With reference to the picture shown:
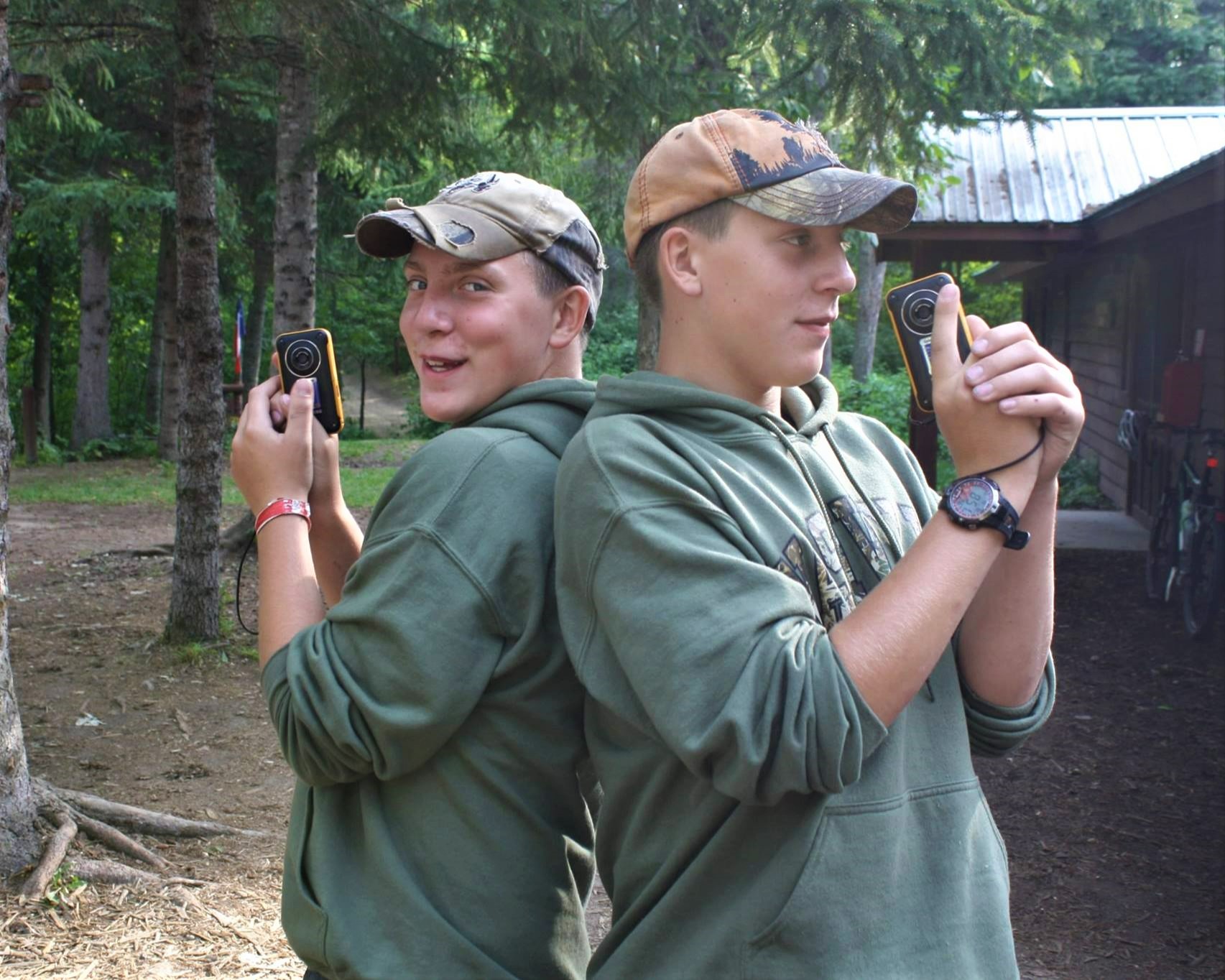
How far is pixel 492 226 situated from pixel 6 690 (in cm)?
305

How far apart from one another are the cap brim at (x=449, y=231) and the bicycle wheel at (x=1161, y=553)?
850 cm

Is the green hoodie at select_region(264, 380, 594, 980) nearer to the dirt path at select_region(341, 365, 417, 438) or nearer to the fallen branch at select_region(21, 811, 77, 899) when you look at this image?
the fallen branch at select_region(21, 811, 77, 899)

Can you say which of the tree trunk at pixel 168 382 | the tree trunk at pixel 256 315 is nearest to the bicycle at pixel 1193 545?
the tree trunk at pixel 256 315

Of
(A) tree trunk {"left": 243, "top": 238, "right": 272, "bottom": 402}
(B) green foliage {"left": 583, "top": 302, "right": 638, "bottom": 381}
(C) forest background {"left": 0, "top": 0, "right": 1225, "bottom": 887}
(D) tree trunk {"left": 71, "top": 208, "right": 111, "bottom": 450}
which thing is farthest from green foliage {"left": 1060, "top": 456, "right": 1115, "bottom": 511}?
(B) green foliage {"left": 583, "top": 302, "right": 638, "bottom": 381}

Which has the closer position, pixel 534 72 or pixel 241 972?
pixel 241 972

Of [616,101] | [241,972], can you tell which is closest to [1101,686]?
[616,101]

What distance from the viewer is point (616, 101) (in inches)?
278

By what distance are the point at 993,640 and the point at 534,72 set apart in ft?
20.1

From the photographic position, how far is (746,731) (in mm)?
1280

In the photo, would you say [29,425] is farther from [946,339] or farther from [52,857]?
[946,339]

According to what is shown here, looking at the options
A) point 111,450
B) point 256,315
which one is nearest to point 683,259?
point 111,450

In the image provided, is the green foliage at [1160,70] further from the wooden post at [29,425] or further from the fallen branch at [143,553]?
the fallen branch at [143,553]

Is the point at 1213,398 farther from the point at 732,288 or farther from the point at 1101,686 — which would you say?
the point at 732,288

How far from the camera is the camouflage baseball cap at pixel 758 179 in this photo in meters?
1.49
